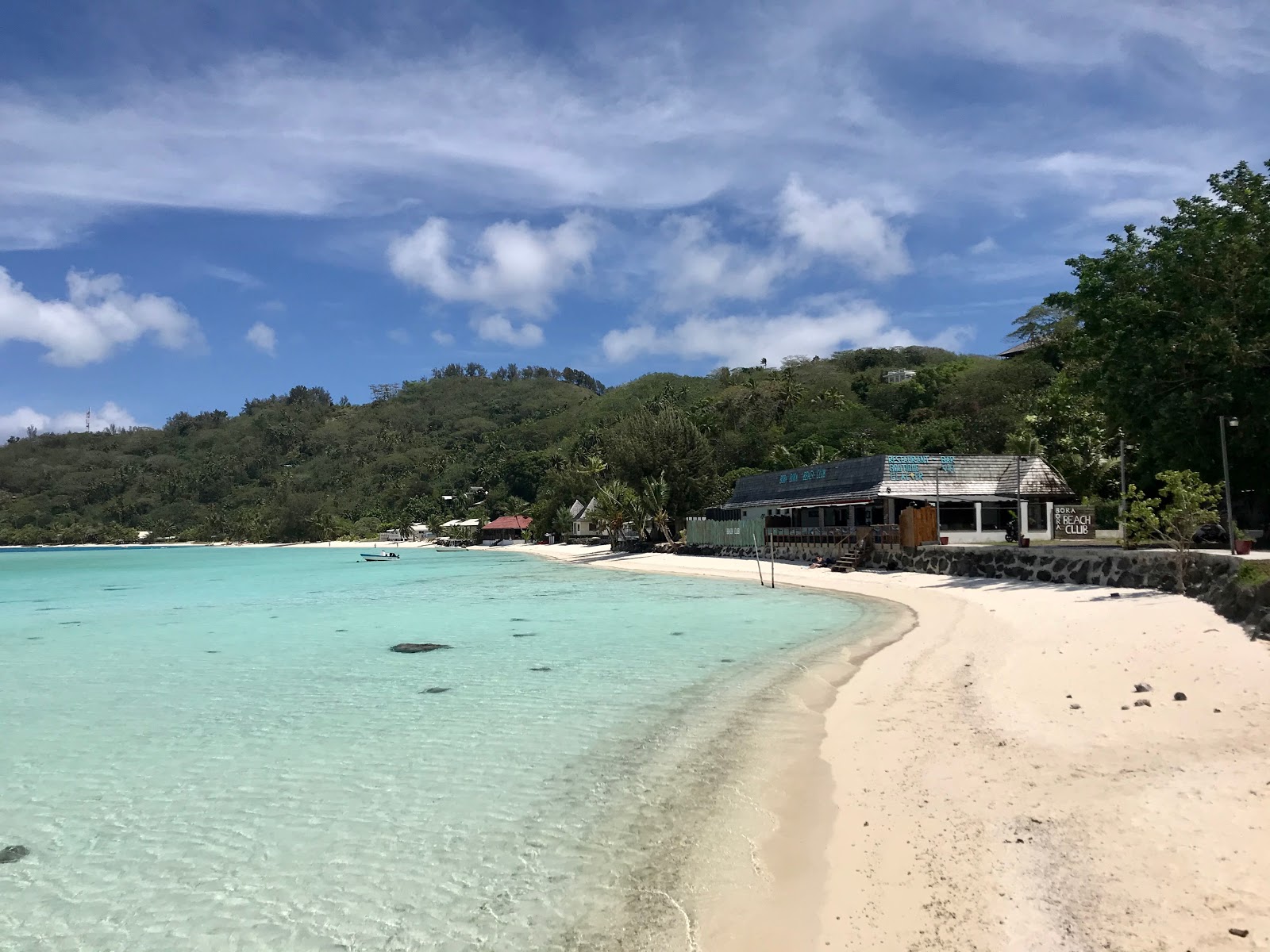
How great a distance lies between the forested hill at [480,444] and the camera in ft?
164

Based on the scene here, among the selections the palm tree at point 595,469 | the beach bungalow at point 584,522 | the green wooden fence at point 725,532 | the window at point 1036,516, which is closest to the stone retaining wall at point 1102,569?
the window at point 1036,516

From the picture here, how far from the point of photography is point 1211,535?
20656mm

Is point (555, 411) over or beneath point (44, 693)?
over

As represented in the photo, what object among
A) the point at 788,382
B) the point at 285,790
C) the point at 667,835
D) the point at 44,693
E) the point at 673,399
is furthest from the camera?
the point at 673,399

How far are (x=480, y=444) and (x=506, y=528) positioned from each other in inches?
2229

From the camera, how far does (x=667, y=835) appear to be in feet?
17.9

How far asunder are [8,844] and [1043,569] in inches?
782

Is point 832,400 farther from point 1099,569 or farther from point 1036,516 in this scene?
point 1099,569

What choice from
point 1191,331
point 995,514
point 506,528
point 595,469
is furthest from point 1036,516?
point 506,528

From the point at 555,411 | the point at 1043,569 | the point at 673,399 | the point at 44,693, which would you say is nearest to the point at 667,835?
the point at 44,693

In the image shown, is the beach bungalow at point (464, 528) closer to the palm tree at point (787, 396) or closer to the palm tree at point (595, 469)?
the palm tree at point (595, 469)

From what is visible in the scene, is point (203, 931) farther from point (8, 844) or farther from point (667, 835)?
point (667, 835)

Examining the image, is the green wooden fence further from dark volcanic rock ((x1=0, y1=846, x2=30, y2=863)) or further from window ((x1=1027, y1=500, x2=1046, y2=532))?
dark volcanic rock ((x1=0, y1=846, x2=30, y2=863))

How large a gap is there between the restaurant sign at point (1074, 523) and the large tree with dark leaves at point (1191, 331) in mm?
4720
